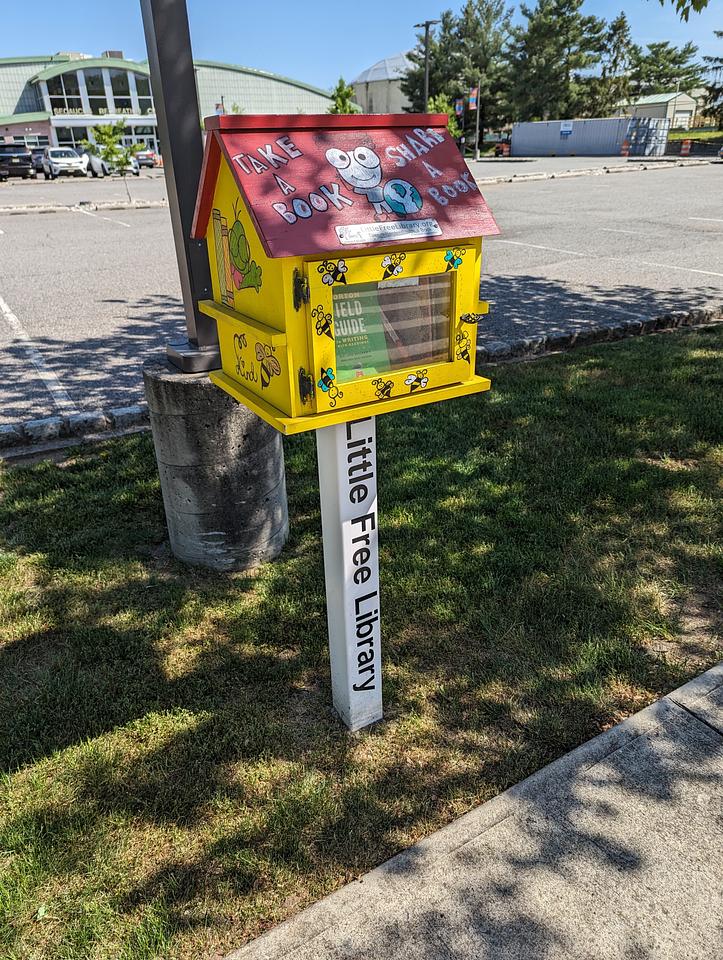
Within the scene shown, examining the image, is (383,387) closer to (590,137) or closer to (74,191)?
Answer: (74,191)

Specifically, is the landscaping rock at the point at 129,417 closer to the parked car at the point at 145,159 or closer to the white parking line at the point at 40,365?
the white parking line at the point at 40,365

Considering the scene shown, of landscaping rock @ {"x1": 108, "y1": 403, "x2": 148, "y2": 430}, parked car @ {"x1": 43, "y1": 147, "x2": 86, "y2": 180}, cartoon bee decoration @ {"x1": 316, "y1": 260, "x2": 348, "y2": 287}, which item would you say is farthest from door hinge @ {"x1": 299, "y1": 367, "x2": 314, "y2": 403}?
parked car @ {"x1": 43, "y1": 147, "x2": 86, "y2": 180}

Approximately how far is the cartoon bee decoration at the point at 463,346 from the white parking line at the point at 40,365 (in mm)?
4219

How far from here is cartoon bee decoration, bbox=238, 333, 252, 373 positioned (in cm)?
233

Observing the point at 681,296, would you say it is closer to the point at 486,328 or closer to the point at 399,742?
the point at 486,328

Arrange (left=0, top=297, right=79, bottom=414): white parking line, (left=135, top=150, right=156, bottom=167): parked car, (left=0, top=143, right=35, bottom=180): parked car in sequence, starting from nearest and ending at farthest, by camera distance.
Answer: (left=0, top=297, right=79, bottom=414): white parking line → (left=0, top=143, right=35, bottom=180): parked car → (left=135, top=150, right=156, bottom=167): parked car

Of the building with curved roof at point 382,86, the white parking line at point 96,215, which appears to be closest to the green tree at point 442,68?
the building with curved roof at point 382,86

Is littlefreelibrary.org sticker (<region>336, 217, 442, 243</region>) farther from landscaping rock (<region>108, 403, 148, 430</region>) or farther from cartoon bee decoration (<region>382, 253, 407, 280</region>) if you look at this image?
landscaping rock (<region>108, 403, 148, 430</region>)

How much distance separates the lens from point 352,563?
2455mm

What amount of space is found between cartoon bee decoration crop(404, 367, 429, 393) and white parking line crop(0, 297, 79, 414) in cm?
419

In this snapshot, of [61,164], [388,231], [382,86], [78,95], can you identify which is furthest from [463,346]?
[382,86]

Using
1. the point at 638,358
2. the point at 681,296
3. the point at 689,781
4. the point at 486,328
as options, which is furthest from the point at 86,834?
the point at 681,296

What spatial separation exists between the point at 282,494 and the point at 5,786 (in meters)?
1.85

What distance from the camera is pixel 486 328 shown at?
760 centimetres
